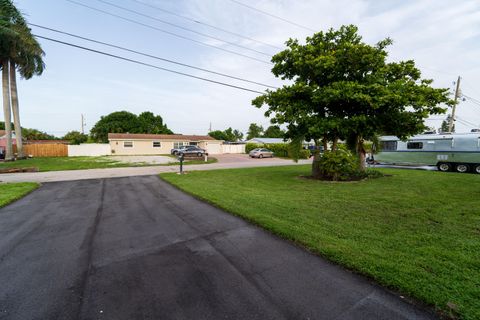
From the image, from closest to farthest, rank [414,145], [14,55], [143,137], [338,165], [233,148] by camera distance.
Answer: [338,165]
[414,145]
[14,55]
[143,137]
[233,148]

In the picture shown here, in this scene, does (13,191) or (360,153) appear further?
(360,153)

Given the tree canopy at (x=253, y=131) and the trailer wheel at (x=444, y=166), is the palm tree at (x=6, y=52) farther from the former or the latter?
the tree canopy at (x=253, y=131)

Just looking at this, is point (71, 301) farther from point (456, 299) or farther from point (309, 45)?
point (309, 45)

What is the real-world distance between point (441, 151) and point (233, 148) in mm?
29862

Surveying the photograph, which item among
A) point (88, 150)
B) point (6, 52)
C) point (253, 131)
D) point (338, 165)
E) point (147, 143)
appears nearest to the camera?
point (338, 165)

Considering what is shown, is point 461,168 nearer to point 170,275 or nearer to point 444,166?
point 444,166

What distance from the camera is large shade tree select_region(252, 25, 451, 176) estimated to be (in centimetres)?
885

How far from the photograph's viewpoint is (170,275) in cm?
291

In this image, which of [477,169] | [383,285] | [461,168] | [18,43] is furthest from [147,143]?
[477,169]

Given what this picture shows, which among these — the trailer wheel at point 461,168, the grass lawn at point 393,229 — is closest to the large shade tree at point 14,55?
the grass lawn at point 393,229

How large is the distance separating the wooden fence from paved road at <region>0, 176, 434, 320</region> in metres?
28.7

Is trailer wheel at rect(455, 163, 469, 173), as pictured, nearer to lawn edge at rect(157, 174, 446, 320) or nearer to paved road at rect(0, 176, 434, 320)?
lawn edge at rect(157, 174, 446, 320)

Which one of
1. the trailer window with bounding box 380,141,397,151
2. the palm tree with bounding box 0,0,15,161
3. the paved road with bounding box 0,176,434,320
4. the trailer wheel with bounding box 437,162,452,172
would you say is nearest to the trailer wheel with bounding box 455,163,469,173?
the trailer wheel with bounding box 437,162,452,172

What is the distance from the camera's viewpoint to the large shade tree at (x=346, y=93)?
885cm
